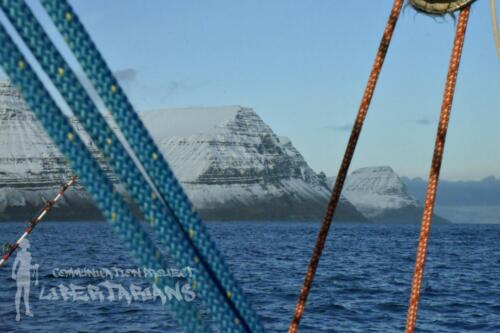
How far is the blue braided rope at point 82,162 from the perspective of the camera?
260cm

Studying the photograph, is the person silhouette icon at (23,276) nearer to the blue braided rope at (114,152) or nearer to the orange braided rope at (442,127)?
the orange braided rope at (442,127)

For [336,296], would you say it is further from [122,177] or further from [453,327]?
[122,177]

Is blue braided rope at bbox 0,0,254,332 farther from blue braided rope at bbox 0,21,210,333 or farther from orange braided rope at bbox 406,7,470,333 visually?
orange braided rope at bbox 406,7,470,333

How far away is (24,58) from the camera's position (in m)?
2.61

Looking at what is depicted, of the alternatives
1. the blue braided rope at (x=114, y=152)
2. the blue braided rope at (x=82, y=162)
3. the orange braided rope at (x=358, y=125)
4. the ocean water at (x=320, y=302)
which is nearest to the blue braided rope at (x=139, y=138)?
the blue braided rope at (x=114, y=152)

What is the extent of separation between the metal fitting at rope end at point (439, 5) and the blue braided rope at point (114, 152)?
85.6 inches

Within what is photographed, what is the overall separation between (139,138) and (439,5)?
2215mm

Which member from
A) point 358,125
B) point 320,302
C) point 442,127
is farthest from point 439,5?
point 320,302

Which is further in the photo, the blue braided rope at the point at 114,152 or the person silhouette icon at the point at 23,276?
the person silhouette icon at the point at 23,276

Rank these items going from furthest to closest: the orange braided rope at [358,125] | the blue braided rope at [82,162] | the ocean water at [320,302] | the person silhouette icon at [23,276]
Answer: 1. the ocean water at [320,302]
2. the person silhouette icon at [23,276]
3. the orange braided rope at [358,125]
4. the blue braided rope at [82,162]

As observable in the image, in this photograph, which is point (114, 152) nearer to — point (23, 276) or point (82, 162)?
point (82, 162)

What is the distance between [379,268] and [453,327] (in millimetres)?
37591

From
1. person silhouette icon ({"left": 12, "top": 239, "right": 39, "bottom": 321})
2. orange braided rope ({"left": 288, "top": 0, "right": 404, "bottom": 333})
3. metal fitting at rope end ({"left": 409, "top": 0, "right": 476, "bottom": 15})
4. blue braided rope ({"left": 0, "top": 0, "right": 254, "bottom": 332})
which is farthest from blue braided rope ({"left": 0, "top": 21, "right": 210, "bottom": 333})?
person silhouette icon ({"left": 12, "top": 239, "right": 39, "bottom": 321})

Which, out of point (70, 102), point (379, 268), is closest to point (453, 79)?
point (70, 102)
